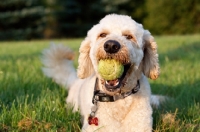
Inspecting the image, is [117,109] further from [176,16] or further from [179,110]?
[176,16]

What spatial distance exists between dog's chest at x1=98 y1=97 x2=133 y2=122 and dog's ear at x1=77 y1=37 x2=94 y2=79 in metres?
0.43

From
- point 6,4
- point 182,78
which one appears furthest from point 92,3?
point 182,78

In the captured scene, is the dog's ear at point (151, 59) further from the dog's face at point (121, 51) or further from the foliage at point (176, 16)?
the foliage at point (176, 16)

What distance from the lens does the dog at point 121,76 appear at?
10.6 feet

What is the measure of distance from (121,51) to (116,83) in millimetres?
293

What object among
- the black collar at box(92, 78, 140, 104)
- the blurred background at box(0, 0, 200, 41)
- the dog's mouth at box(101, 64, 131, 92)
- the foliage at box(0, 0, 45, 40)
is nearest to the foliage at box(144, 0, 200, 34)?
the blurred background at box(0, 0, 200, 41)

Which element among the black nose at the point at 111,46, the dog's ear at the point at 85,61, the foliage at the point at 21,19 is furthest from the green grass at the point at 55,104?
the foliage at the point at 21,19

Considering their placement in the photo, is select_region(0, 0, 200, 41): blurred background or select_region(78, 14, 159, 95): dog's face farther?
select_region(0, 0, 200, 41): blurred background

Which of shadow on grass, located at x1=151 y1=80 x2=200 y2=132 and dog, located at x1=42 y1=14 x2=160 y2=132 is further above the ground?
dog, located at x1=42 y1=14 x2=160 y2=132

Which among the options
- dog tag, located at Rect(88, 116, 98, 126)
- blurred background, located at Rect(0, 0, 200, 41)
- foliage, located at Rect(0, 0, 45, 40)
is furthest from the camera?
blurred background, located at Rect(0, 0, 200, 41)

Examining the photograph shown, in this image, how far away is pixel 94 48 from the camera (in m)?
3.35

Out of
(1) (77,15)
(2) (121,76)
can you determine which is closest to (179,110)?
(2) (121,76)

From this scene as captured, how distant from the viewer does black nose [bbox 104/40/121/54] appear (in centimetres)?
313

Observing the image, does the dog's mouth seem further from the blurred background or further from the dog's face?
the blurred background
